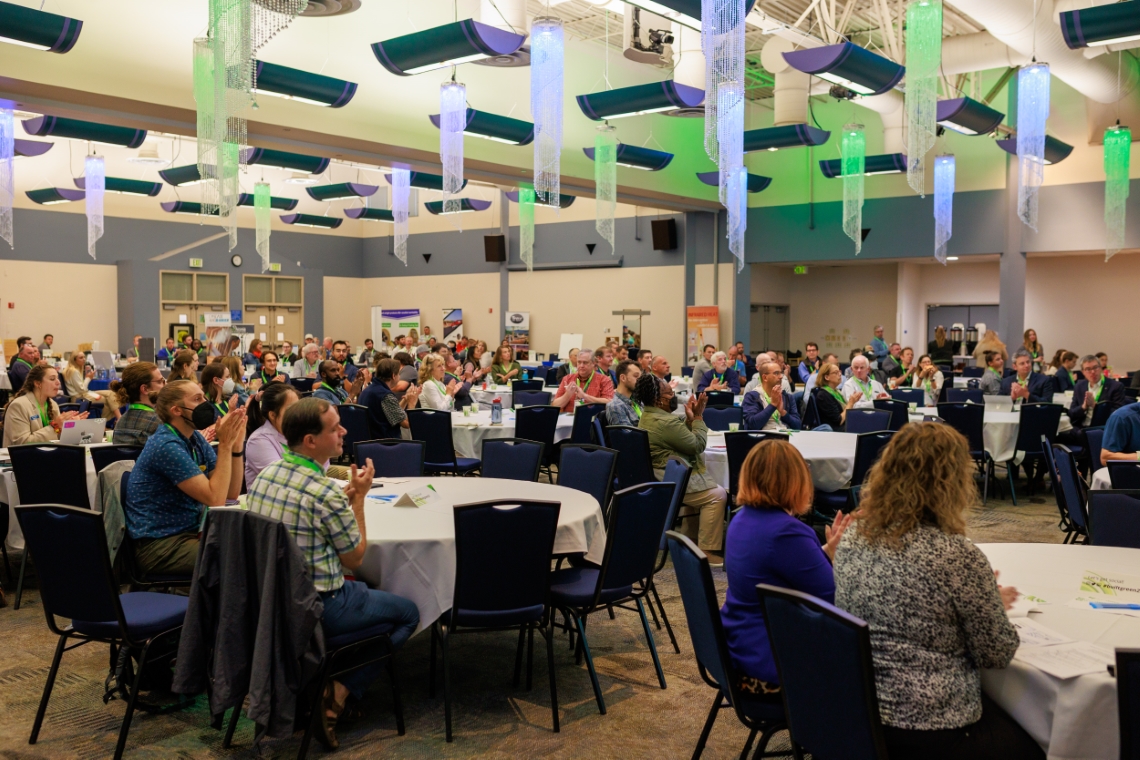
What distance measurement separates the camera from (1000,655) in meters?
2.24

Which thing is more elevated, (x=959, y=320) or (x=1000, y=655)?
(x=959, y=320)

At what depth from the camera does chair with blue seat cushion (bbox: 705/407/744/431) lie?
7.92 meters

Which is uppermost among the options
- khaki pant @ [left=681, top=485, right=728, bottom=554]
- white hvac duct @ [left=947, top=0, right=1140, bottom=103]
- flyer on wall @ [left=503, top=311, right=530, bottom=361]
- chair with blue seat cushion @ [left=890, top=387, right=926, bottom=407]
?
white hvac duct @ [left=947, top=0, right=1140, bottom=103]

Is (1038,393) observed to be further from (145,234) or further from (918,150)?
(145,234)

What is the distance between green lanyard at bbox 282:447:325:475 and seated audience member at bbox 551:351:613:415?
5477mm

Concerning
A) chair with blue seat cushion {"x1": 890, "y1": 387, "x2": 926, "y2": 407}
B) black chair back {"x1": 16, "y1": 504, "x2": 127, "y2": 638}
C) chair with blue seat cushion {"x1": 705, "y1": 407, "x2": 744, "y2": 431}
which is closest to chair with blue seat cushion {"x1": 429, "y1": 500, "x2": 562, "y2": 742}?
black chair back {"x1": 16, "y1": 504, "x2": 127, "y2": 638}

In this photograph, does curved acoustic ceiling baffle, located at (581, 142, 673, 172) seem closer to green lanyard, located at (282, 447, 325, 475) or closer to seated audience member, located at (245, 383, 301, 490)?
seated audience member, located at (245, 383, 301, 490)

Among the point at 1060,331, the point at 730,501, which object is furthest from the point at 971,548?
the point at 1060,331

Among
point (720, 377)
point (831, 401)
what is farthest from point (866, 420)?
point (720, 377)

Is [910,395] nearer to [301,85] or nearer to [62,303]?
[301,85]

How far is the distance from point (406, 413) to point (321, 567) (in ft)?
14.9

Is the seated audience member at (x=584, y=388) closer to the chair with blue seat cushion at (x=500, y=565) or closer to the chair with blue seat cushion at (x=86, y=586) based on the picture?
the chair with blue seat cushion at (x=500, y=565)

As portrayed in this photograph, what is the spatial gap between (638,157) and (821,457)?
8604mm

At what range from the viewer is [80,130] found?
35.8 feet
